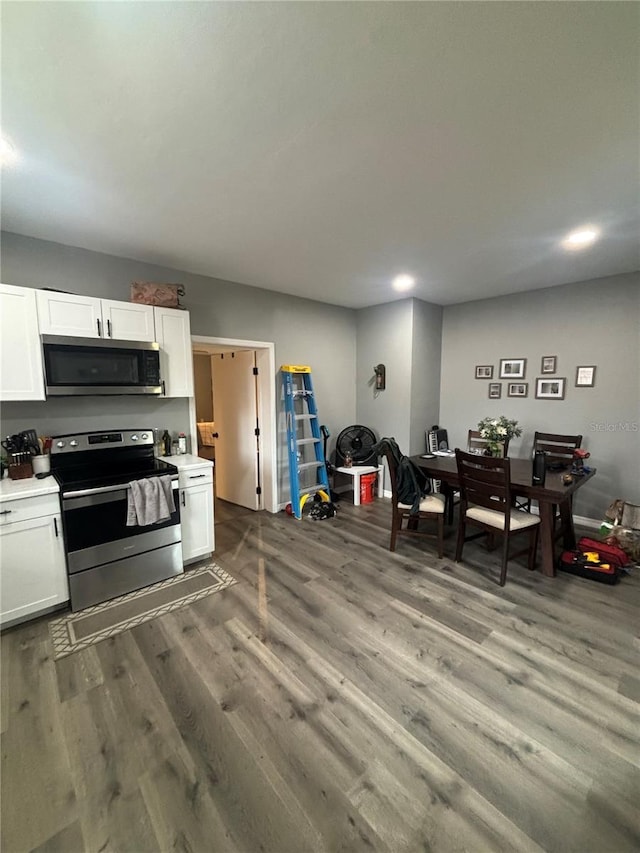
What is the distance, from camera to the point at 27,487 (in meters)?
2.29

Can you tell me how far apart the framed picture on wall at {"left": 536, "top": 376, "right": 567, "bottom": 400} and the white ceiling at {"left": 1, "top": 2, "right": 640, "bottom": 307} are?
5.74 feet

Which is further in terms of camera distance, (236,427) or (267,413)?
(236,427)

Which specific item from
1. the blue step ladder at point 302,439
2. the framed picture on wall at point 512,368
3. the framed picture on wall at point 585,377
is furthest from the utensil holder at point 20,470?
the framed picture on wall at point 585,377

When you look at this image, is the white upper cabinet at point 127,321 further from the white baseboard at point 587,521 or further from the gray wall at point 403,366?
the white baseboard at point 587,521

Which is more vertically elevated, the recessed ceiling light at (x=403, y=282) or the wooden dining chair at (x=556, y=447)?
the recessed ceiling light at (x=403, y=282)

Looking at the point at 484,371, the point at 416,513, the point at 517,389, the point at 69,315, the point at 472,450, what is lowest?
the point at 416,513

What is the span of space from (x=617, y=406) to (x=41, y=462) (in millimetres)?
5398

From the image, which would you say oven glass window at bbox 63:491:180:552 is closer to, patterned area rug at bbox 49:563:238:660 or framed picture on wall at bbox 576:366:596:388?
patterned area rug at bbox 49:563:238:660

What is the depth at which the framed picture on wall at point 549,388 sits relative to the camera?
406cm

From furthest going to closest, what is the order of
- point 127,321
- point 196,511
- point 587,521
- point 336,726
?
point 587,521
point 196,511
point 127,321
point 336,726

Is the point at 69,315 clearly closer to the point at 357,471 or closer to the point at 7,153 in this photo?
the point at 7,153

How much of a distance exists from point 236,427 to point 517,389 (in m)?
3.67

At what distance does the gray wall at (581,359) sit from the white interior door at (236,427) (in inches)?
119

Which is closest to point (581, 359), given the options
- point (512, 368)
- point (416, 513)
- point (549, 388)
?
point (549, 388)
